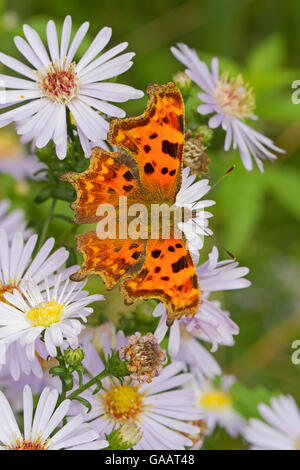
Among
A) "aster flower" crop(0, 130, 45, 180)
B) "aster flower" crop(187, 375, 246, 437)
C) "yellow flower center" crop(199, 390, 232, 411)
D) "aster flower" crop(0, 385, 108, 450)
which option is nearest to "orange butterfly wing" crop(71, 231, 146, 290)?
"aster flower" crop(0, 385, 108, 450)

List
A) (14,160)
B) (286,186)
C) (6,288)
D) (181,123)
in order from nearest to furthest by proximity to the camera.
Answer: (181,123), (6,288), (286,186), (14,160)

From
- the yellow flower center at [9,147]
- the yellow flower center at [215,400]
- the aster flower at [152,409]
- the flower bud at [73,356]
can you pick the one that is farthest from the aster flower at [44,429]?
the yellow flower center at [9,147]

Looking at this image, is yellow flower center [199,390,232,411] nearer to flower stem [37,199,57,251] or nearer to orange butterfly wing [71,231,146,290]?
flower stem [37,199,57,251]

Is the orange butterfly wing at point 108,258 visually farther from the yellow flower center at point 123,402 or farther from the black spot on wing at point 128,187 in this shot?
the yellow flower center at point 123,402

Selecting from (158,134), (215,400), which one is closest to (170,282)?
(158,134)

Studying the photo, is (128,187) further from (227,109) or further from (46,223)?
(227,109)
